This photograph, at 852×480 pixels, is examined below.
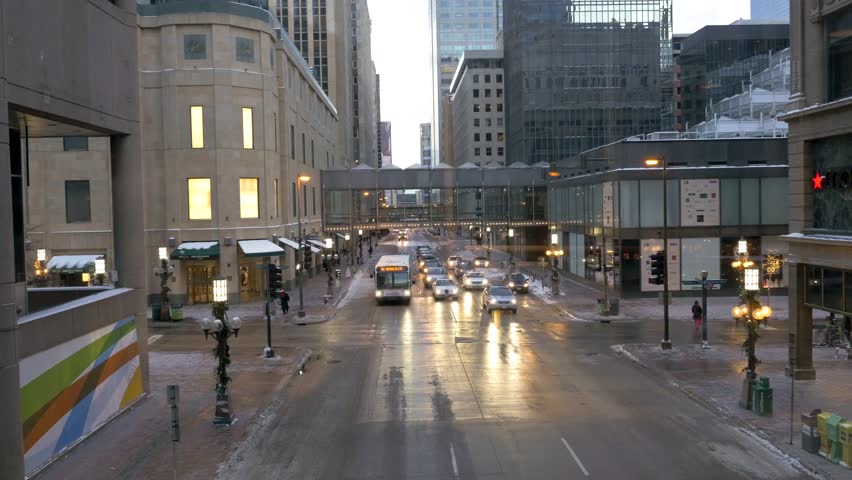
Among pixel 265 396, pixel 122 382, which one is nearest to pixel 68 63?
pixel 122 382

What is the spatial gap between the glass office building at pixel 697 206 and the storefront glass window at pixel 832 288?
24.4 meters

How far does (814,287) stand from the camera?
21797mm

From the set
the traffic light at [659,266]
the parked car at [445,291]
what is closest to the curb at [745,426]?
the traffic light at [659,266]

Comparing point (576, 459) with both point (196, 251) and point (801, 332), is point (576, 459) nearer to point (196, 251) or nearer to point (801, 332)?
point (801, 332)

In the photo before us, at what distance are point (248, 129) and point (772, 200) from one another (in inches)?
1265

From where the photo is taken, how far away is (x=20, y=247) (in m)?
17.4

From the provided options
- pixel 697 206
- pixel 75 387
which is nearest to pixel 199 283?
pixel 75 387

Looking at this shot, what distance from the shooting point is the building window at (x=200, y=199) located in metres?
45.2

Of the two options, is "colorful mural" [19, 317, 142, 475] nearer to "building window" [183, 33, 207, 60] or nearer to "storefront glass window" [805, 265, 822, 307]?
"storefront glass window" [805, 265, 822, 307]

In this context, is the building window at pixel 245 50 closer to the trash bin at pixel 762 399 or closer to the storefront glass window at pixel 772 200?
the storefront glass window at pixel 772 200

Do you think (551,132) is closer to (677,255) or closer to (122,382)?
(677,255)

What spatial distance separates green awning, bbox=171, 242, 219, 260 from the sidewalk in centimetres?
2512

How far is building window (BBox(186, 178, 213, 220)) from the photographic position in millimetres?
45219

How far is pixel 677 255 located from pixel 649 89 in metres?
65.0
